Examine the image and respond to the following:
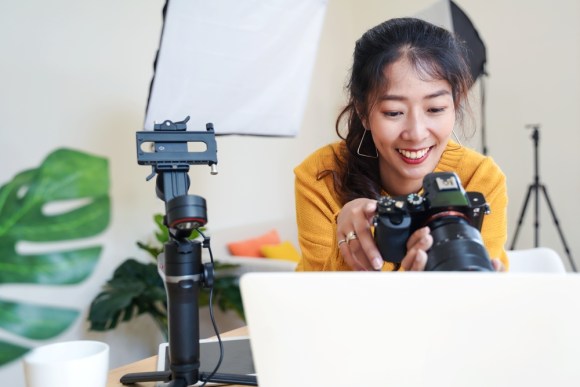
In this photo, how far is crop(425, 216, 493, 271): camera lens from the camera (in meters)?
0.48

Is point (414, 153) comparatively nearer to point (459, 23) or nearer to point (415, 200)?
point (415, 200)

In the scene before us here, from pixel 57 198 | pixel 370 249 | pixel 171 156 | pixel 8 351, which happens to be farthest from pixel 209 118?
pixel 370 249

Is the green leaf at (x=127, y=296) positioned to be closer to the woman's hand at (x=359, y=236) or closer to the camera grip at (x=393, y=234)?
the woman's hand at (x=359, y=236)

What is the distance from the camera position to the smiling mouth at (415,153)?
108cm

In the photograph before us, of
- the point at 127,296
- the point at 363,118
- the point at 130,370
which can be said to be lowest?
the point at 130,370

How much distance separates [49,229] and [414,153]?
1.72 metres

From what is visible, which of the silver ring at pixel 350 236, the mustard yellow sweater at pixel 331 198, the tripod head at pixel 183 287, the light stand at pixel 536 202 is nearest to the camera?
the tripod head at pixel 183 287

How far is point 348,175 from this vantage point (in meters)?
1.24

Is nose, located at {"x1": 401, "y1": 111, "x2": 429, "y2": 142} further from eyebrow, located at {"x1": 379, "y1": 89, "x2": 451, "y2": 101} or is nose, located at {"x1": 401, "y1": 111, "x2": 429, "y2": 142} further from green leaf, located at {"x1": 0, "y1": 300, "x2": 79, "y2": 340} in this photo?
green leaf, located at {"x1": 0, "y1": 300, "x2": 79, "y2": 340}

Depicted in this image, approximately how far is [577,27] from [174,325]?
12.8 ft

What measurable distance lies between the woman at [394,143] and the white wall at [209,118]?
1448mm

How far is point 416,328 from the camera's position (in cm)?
Result: 36

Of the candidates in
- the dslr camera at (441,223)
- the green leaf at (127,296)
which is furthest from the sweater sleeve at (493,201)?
the green leaf at (127,296)

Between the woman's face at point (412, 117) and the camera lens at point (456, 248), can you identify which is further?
the woman's face at point (412, 117)
